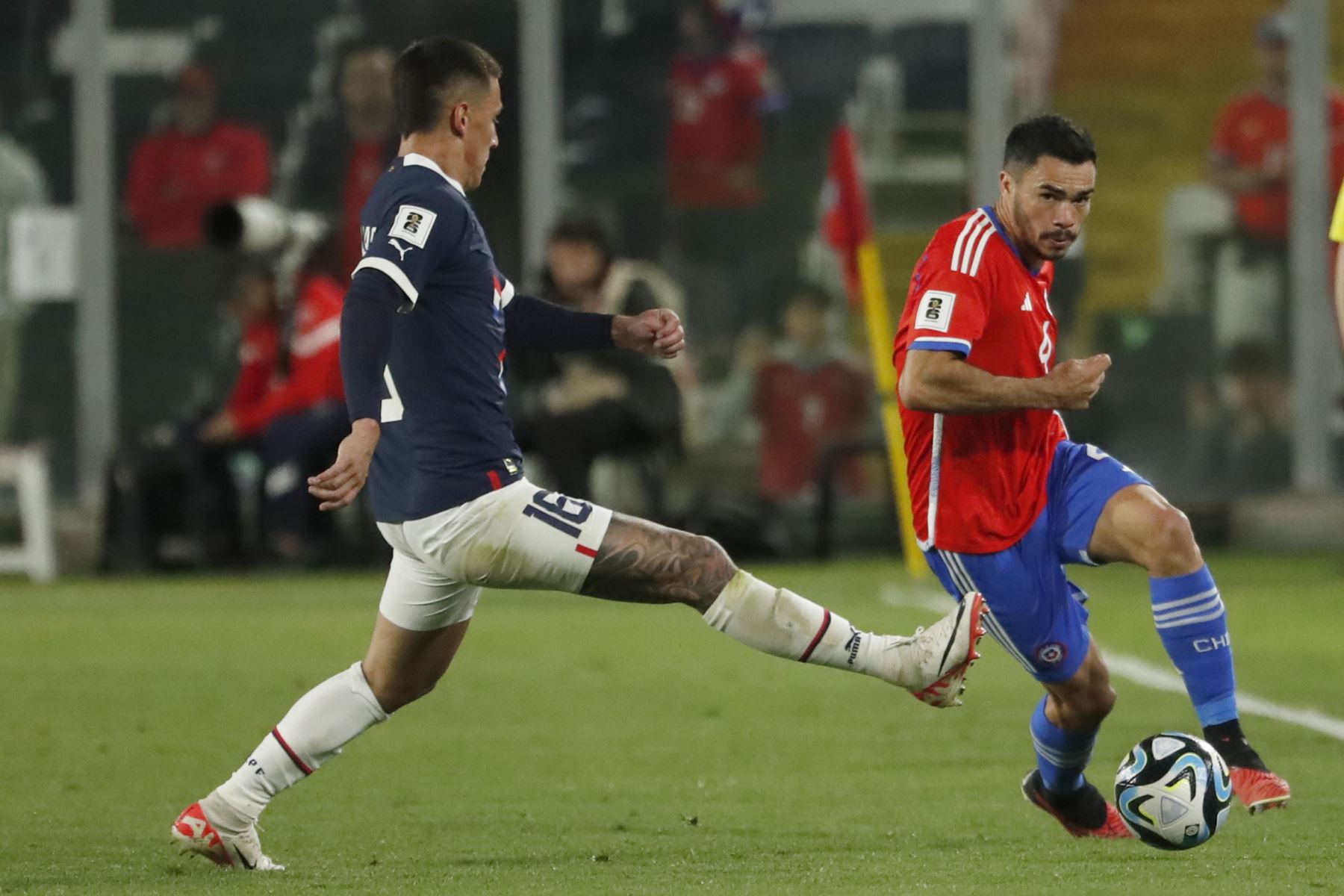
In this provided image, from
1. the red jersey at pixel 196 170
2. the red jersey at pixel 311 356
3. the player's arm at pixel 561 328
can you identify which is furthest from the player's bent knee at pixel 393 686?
the red jersey at pixel 196 170

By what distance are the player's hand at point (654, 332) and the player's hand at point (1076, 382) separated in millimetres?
975

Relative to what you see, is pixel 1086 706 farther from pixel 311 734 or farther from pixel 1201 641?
pixel 311 734

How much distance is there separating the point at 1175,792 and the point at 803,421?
11.6 m

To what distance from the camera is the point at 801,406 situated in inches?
674

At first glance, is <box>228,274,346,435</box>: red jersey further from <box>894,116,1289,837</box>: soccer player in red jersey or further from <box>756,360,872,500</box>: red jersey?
<box>894,116,1289,837</box>: soccer player in red jersey

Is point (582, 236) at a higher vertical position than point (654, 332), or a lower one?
lower

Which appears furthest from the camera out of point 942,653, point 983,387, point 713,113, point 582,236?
point 713,113

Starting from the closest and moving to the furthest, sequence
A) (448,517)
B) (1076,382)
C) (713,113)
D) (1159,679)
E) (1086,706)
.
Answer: (448,517)
(1076,382)
(1086,706)
(1159,679)
(713,113)

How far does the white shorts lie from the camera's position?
5.59 meters

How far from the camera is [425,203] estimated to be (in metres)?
5.60

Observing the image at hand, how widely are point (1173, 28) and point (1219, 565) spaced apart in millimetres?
4261

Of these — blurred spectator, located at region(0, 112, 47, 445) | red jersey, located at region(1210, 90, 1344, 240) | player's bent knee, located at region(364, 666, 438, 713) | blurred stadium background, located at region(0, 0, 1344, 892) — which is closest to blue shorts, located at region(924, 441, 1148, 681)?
player's bent knee, located at region(364, 666, 438, 713)

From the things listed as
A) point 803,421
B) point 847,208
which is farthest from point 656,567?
point 803,421

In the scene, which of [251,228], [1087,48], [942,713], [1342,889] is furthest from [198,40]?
[1342,889]
